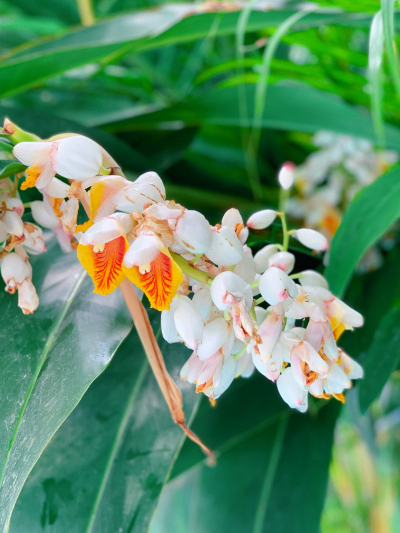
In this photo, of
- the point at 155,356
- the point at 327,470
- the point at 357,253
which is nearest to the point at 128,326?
the point at 155,356

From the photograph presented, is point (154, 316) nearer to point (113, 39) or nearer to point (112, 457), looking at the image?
point (112, 457)

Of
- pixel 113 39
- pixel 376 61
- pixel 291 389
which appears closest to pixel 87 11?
pixel 113 39

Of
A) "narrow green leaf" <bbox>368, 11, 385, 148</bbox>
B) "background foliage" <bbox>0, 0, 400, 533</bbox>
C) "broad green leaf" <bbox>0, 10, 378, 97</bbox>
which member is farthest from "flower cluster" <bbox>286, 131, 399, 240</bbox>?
"narrow green leaf" <bbox>368, 11, 385, 148</bbox>

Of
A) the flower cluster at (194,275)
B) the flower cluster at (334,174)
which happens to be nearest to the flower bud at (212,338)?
the flower cluster at (194,275)

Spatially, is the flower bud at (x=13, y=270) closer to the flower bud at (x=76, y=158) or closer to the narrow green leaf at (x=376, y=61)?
the flower bud at (x=76, y=158)

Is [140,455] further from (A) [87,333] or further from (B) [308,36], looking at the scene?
(B) [308,36]

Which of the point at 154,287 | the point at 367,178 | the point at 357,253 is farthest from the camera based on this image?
the point at 367,178
